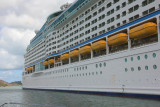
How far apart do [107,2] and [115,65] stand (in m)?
9.50

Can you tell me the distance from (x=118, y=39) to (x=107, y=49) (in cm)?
279

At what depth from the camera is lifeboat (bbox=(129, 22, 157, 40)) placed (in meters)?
17.2

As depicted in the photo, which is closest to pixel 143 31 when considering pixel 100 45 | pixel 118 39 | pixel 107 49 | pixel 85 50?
pixel 118 39

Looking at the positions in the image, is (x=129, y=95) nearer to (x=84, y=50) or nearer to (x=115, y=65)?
(x=115, y=65)

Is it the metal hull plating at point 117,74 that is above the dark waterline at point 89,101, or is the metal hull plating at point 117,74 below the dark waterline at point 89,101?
above

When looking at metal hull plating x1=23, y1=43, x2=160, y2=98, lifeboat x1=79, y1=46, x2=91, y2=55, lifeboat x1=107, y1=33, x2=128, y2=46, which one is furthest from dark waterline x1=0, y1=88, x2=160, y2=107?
lifeboat x1=79, y1=46, x2=91, y2=55

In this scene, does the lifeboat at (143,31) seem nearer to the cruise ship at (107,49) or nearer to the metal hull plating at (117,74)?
the cruise ship at (107,49)

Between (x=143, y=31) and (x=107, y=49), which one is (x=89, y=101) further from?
(x=143, y=31)

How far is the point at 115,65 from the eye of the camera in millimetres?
20984

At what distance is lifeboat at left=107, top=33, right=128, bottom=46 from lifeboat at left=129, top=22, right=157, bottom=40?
3.40 feet

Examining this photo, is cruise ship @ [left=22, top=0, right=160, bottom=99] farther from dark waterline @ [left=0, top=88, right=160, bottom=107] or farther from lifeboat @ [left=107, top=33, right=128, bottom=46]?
dark waterline @ [left=0, top=88, right=160, bottom=107]

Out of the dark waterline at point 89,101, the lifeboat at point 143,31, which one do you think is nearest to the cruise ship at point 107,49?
the lifeboat at point 143,31

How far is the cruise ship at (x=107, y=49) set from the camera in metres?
17.5

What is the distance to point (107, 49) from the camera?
22984 millimetres
